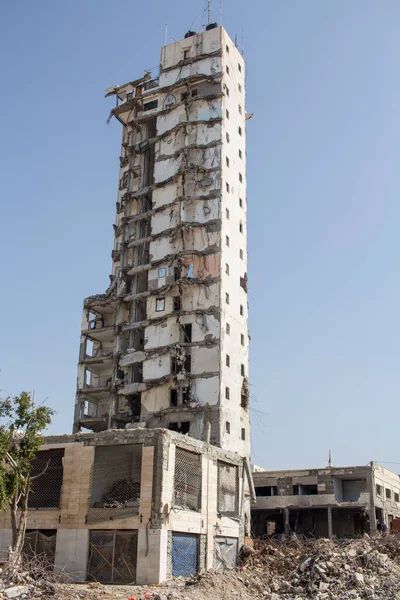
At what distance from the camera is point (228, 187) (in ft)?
215

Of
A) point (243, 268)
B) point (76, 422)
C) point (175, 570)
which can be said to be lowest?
point (175, 570)

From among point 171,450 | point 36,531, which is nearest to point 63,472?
point 36,531

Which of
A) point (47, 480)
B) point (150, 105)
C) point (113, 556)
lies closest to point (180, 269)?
point (150, 105)

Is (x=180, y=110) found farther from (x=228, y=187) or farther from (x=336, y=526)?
(x=336, y=526)

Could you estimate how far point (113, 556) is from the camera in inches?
1390

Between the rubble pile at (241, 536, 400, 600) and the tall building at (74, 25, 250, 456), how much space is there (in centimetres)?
1923

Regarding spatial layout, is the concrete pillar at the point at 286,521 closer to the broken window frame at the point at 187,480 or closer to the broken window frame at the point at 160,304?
the broken window frame at the point at 187,480

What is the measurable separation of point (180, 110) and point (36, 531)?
4560 cm

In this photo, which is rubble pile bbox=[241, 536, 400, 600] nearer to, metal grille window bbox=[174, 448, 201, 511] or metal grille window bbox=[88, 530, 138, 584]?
metal grille window bbox=[174, 448, 201, 511]

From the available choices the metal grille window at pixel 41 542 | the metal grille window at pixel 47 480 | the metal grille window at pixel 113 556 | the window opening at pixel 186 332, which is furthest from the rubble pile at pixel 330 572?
the window opening at pixel 186 332

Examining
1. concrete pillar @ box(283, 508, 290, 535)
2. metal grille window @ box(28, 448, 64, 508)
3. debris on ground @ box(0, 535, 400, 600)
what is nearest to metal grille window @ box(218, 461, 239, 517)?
debris on ground @ box(0, 535, 400, 600)

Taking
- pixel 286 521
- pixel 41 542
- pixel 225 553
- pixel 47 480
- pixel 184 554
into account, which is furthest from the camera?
pixel 286 521

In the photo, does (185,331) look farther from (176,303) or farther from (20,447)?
(20,447)

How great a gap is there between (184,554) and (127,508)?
171 inches
